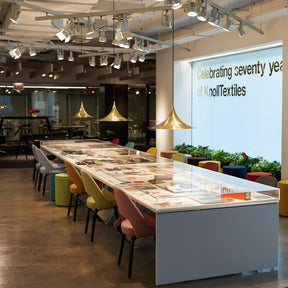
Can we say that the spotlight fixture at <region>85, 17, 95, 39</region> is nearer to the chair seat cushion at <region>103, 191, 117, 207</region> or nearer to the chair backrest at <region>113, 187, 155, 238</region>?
the chair seat cushion at <region>103, 191, 117, 207</region>

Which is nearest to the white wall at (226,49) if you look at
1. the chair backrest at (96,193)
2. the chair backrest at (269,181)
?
the chair backrest at (269,181)

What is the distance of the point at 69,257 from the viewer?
582cm

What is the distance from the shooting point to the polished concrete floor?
498cm

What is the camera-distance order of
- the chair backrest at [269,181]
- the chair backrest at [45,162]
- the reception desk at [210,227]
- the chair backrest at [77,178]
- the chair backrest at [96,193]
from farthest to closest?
1. the chair backrest at [45,162]
2. the chair backrest at [77,178]
3. the chair backrest at [269,181]
4. the chair backrest at [96,193]
5. the reception desk at [210,227]

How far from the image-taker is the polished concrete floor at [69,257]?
4980 mm

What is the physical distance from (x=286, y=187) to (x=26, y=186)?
19.3ft

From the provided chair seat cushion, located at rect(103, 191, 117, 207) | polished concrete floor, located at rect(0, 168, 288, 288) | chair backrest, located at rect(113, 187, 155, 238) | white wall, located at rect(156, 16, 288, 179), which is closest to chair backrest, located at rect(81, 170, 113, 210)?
chair seat cushion, located at rect(103, 191, 117, 207)

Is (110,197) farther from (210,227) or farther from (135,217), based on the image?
(210,227)

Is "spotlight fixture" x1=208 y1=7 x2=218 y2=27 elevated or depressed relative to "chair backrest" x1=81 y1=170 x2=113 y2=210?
elevated

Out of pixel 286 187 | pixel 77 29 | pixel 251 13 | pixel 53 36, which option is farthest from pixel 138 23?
pixel 286 187

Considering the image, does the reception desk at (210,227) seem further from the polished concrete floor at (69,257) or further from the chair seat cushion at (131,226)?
the chair seat cushion at (131,226)

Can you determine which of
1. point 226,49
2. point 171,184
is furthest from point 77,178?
point 226,49

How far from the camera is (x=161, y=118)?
14867 millimetres

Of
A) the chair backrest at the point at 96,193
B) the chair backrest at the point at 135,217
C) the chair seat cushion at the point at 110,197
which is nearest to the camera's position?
the chair backrest at the point at 135,217
